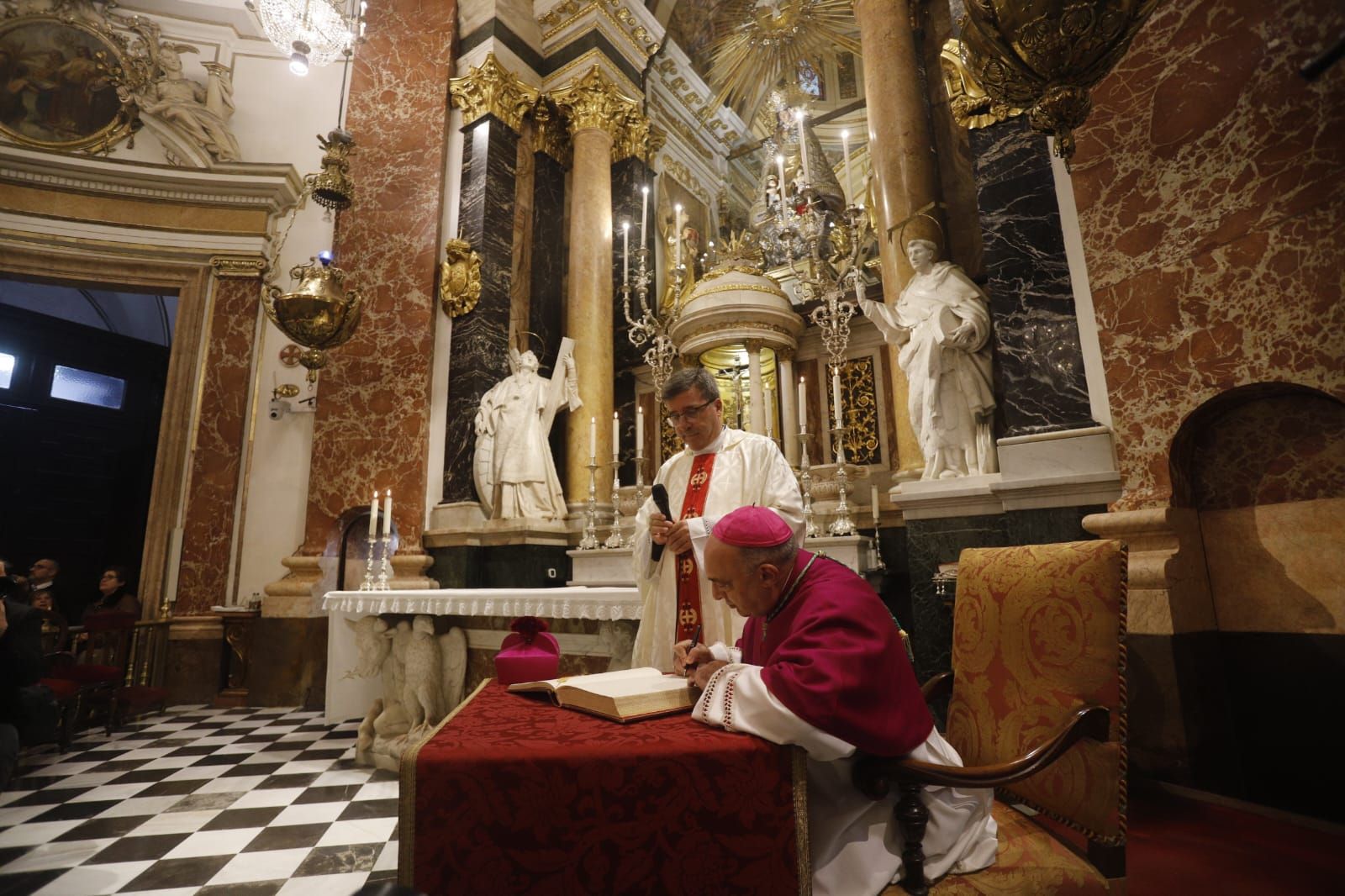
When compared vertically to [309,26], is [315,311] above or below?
below

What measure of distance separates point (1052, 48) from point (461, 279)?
19.0ft

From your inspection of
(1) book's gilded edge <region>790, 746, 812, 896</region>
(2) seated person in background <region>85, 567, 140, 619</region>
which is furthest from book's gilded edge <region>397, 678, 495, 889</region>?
(2) seated person in background <region>85, 567, 140, 619</region>

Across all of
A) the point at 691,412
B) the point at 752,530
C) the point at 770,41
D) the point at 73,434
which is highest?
the point at 770,41

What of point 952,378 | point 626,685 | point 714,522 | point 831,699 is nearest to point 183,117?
point 714,522

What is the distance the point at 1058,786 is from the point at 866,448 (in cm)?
468

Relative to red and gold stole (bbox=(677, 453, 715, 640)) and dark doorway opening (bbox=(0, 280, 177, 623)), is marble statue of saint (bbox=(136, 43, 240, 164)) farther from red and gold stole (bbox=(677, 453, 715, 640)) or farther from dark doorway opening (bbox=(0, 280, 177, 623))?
red and gold stole (bbox=(677, 453, 715, 640))

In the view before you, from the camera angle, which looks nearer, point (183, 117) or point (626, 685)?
point (626, 685)

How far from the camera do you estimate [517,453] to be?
6516 mm

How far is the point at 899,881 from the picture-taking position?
4.59 feet

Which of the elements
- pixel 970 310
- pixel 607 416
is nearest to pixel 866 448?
pixel 970 310

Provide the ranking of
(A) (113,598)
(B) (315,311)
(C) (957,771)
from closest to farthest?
(C) (957,771) → (B) (315,311) → (A) (113,598)

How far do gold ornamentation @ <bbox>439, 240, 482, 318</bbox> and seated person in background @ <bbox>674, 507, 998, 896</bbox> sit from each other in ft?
19.8

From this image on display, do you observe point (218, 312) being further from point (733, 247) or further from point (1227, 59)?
point (1227, 59)

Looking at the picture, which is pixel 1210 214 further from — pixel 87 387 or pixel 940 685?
pixel 87 387
